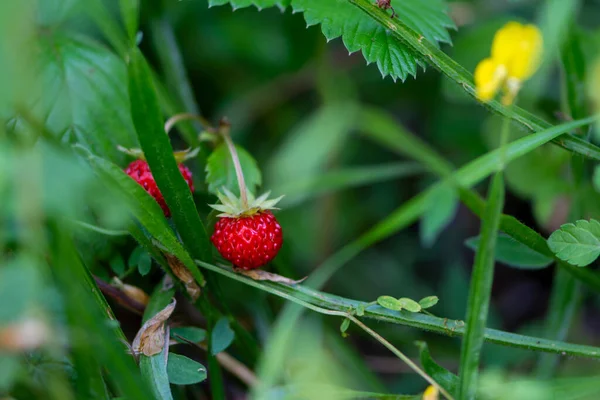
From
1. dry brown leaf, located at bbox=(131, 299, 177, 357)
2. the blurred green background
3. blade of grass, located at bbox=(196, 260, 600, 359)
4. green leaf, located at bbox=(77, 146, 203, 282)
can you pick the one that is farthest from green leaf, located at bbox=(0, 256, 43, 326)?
blade of grass, located at bbox=(196, 260, 600, 359)

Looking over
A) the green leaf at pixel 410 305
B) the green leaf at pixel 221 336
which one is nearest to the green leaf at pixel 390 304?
the green leaf at pixel 410 305

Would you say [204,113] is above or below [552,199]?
below

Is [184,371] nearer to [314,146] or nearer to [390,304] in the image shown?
[390,304]

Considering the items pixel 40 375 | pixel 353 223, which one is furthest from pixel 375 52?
pixel 353 223

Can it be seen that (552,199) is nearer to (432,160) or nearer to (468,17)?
(432,160)

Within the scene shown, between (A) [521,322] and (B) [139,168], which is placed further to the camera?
(A) [521,322]

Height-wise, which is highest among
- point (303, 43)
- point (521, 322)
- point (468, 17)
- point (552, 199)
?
point (468, 17)
